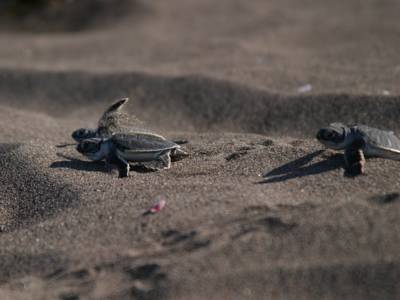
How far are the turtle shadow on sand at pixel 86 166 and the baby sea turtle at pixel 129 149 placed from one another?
0.22 feet

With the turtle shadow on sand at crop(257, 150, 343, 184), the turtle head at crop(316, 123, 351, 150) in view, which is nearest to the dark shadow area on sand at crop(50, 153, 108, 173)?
the turtle shadow on sand at crop(257, 150, 343, 184)

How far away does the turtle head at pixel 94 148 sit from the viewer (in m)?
3.30

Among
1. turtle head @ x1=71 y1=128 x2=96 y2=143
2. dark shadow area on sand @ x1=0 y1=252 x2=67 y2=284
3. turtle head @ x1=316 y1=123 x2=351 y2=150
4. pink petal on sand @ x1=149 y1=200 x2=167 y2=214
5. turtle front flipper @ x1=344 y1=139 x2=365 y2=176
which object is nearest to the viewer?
dark shadow area on sand @ x1=0 y1=252 x2=67 y2=284

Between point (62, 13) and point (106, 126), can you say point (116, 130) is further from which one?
point (62, 13)

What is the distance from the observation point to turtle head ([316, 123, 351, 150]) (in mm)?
3023

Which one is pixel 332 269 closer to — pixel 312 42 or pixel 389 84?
pixel 389 84

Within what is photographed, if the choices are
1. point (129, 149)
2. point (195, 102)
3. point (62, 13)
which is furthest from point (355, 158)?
point (62, 13)

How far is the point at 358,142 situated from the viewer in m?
3.02

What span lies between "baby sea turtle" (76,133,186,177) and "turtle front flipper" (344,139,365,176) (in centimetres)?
95

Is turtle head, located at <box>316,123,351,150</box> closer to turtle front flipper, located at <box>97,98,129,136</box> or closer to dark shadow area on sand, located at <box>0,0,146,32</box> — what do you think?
turtle front flipper, located at <box>97,98,129,136</box>

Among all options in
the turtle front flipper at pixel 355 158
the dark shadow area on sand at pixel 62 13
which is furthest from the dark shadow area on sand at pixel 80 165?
the dark shadow area on sand at pixel 62 13

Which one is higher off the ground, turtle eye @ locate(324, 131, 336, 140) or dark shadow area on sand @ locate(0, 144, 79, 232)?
turtle eye @ locate(324, 131, 336, 140)

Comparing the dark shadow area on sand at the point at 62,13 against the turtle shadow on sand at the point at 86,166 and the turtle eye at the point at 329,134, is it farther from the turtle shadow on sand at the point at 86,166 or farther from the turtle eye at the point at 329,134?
the turtle eye at the point at 329,134

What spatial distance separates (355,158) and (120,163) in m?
1.25
